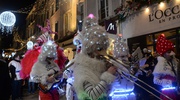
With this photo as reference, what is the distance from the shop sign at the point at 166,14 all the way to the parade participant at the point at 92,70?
6854 mm

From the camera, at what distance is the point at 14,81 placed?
30.3 feet

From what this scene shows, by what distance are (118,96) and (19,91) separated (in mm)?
6337

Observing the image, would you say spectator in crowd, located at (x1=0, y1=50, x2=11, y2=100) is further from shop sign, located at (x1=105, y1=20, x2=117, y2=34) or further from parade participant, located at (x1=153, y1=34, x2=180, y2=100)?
shop sign, located at (x1=105, y1=20, x2=117, y2=34)

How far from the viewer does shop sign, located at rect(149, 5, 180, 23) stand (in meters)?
8.75

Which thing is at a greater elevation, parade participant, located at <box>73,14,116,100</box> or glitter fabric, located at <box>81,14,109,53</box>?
glitter fabric, located at <box>81,14,109,53</box>

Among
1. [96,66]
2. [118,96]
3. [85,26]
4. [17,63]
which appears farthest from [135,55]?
[17,63]

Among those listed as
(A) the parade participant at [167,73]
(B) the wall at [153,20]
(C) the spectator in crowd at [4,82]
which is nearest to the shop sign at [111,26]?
(B) the wall at [153,20]

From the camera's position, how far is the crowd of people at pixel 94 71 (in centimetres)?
272

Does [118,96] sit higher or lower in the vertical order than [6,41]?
lower

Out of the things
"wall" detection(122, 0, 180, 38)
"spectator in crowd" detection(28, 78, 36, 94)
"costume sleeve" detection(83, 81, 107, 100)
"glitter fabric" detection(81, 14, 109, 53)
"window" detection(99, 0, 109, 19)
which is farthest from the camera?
"window" detection(99, 0, 109, 19)

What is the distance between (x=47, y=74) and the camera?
4566 millimetres

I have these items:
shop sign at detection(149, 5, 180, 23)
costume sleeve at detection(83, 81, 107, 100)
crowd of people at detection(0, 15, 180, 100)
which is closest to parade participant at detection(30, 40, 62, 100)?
crowd of people at detection(0, 15, 180, 100)

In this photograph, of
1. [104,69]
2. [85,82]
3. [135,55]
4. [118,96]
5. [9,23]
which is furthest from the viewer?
[9,23]

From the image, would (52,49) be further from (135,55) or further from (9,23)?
(9,23)
